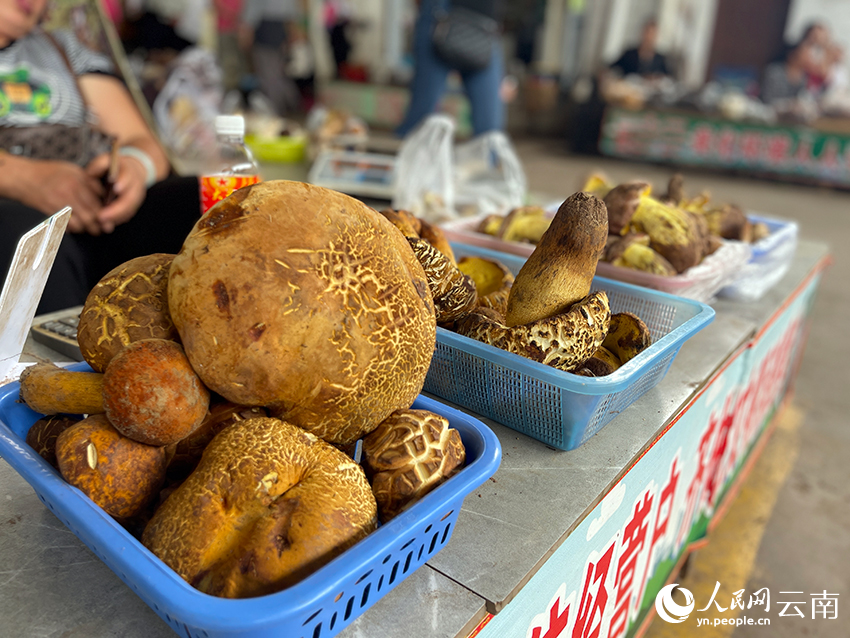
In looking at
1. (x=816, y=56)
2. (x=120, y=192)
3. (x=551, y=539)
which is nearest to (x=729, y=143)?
(x=816, y=56)

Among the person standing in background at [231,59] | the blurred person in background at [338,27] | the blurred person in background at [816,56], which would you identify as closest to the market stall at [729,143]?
the blurred person in background at [816,56]

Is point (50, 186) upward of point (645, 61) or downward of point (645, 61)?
downward

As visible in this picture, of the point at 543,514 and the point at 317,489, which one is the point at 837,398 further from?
the point at 317,489

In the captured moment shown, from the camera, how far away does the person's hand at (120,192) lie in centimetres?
159

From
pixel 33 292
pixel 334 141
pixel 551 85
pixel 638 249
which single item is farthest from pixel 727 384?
pixel 551 85

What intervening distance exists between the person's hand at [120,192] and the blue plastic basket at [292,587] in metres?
1.03

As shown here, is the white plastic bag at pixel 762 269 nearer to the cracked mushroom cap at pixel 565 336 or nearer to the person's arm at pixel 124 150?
the cracked mushroom cap at pixel 565 336

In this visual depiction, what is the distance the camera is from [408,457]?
631mm

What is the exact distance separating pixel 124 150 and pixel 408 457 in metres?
1.61

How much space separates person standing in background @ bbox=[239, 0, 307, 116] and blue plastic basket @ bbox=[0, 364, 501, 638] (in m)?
7.81

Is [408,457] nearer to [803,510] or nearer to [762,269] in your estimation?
[762,269]

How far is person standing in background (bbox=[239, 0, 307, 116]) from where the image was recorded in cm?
741

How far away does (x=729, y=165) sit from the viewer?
691 centimetres

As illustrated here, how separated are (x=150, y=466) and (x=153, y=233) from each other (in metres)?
1.23
